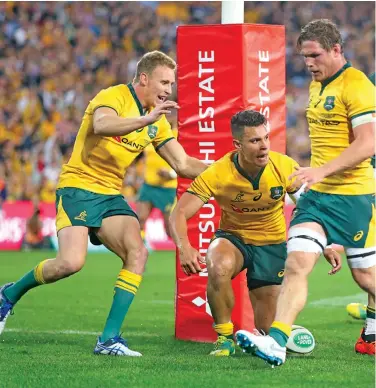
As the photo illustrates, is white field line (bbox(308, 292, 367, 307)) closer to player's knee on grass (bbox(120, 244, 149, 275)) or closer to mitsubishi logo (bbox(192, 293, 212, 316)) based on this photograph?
mitsubishi logo (bbox(192, 293, 212, 316))

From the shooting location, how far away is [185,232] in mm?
6648

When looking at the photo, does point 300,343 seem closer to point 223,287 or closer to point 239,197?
point 223,287

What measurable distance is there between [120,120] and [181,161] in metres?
0.86

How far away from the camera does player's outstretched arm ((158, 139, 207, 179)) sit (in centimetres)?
741

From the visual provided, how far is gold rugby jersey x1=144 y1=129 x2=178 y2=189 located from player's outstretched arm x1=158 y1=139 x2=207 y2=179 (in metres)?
6.50

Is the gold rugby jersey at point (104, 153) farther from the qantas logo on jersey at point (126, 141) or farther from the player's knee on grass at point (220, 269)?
the player's knee on grass at point (220, 269)

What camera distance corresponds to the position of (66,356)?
665 centimetres

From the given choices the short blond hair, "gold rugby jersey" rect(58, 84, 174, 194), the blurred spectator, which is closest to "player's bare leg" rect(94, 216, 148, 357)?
"gold rugby jersey" rect(58, 84, 174, 194)

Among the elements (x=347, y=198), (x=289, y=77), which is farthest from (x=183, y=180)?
(x=289, y=77)

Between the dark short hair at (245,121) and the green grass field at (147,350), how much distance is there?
150 centimetres

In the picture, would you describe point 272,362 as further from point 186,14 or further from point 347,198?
point 186,14

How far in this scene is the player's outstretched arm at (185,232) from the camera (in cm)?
654

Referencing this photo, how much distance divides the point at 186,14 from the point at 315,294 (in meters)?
12.7

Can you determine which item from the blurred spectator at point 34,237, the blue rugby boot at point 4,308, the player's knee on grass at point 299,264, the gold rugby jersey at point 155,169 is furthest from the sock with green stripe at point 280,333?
the blurred spectator at point 34,237
